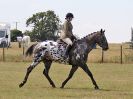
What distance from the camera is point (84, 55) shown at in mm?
19469

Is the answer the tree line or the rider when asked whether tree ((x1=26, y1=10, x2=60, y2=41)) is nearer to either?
the tree line

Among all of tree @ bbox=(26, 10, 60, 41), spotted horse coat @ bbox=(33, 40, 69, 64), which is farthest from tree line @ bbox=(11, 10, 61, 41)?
spotted horse coat @ bbox=(33, 40, 69, 64)

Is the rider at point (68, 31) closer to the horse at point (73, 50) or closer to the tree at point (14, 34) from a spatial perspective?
the horse at point (73, 50)

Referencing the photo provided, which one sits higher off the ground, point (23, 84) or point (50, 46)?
point (50, 46)

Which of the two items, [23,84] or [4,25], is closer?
[23,84]

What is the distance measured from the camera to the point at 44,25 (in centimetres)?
9931

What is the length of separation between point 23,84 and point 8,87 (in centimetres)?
57

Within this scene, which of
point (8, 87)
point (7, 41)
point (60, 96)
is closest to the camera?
point (60, 96)

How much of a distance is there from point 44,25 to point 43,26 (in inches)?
35.9

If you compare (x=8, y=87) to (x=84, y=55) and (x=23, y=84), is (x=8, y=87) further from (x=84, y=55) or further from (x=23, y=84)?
(x=84, y=55)

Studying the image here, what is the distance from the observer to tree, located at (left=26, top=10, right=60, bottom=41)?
311 feet

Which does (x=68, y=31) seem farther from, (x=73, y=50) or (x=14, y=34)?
(x=14, y=34)

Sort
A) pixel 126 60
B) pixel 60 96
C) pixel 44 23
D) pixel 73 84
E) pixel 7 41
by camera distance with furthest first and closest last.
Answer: pixel 44 23, pixel 7 41, pixel 126 60, pixel 73 84, pixel 60 96

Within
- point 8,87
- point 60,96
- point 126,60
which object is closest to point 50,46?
point 8,87
